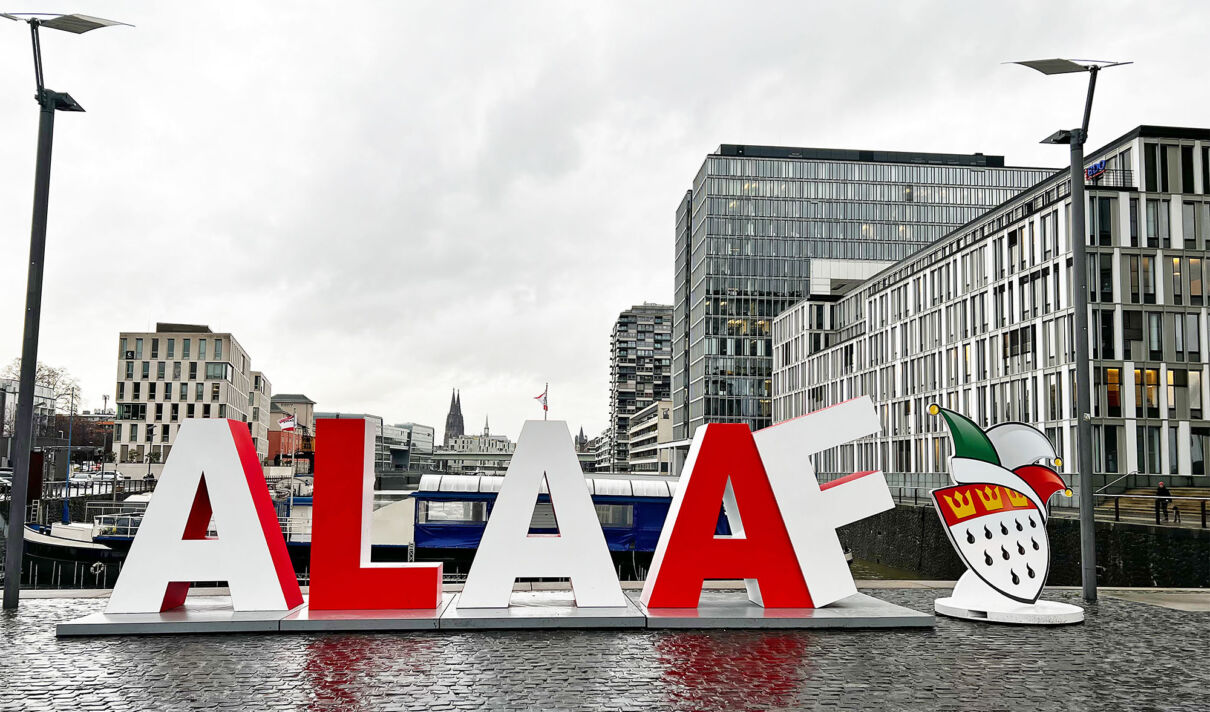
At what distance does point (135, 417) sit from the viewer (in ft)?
349

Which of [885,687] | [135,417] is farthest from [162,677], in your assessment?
[135,417]

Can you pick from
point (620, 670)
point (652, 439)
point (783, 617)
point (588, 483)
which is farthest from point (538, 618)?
point (652, 439)

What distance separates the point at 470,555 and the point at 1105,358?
3876cm

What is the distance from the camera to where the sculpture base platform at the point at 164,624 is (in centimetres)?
1215

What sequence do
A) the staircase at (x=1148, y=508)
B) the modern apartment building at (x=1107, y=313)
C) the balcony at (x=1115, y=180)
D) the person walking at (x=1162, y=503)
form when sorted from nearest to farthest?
1. the person walking at (x=1162, y=503)
2. the staircase at (x=1148, y=508)
3. the modern apartment building at (x=1107, y=313)
4. the balcony at (x=1115, y=180)

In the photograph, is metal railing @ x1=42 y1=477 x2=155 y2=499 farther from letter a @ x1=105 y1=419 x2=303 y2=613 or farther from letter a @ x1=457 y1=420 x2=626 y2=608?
letter a @ x1=457 y1=420 x2=626 y2=608

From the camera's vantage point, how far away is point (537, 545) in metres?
13.5

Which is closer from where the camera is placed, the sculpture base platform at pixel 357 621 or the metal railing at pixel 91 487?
the sculpture base platform at pixel 357 621

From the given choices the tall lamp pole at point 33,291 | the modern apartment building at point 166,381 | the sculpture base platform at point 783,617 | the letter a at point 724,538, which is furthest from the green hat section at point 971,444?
the modern apartment building at point 166,381

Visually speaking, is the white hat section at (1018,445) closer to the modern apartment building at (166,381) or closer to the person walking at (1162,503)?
the person walking at (1162,503)

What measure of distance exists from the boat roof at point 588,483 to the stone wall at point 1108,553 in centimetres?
1212

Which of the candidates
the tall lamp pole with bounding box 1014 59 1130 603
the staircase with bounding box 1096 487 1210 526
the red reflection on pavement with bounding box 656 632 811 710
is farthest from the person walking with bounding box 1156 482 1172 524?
the red reflection on pavement with bounding box 656 632 811 710

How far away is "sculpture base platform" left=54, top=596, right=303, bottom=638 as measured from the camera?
39.9 ft

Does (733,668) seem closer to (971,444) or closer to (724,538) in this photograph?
(724,538)
